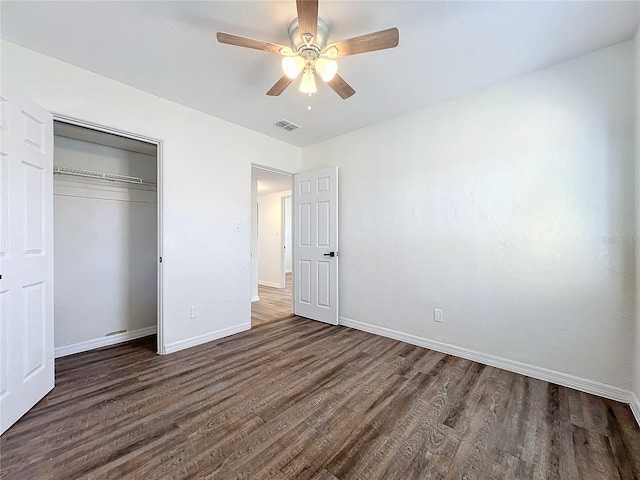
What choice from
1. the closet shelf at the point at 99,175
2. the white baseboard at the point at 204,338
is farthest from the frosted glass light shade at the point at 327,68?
the white baseboard at the point at 204,338

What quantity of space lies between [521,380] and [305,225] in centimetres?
286

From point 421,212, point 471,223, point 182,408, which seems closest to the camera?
point 182,408

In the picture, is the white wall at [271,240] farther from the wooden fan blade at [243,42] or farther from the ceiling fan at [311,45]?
the wooden fan blade at [243,42]

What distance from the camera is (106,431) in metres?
1.61

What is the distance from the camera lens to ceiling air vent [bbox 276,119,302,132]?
125 inches

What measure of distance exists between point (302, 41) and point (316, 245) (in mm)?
2512

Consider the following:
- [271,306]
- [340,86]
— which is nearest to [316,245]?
[271,306]

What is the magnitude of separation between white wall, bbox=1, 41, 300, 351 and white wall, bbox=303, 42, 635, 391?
159 cm

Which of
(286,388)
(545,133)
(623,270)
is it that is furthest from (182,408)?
(545,133)

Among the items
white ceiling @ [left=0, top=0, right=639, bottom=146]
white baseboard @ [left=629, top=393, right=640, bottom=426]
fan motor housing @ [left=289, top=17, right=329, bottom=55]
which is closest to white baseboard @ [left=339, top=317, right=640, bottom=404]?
white baseboard @ [left=629, top=393, right=640, bottom=426]

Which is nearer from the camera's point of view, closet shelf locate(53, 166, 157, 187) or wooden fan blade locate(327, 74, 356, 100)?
wooden fan blade locate(327, 74, 356, 100)

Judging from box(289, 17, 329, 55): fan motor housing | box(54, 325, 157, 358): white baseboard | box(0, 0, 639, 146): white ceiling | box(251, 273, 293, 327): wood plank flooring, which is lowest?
box(251, 273, 293, 327): wood plank flooring

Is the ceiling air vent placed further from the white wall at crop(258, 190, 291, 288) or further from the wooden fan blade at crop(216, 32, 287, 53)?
the white wall at crop(258, 190, 291, 288)

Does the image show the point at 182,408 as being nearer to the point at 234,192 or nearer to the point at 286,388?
the point at 286,388
